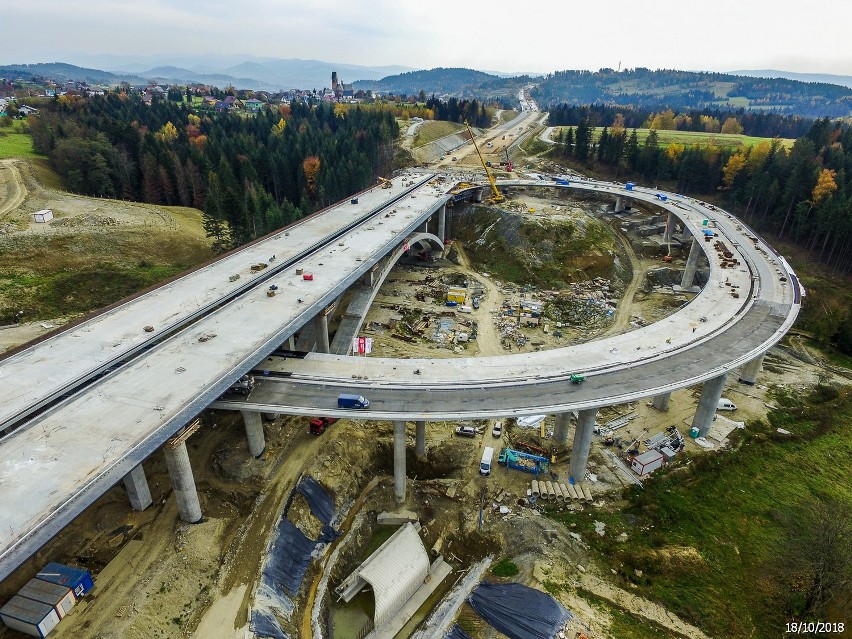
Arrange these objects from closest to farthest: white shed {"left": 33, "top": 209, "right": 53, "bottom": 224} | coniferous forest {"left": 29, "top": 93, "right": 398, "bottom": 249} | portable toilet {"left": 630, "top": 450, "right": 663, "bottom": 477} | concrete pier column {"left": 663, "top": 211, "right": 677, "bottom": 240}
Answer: portable toilet {"left": 630, "top": 450, "right": 663, "bottom": 477}, white shed {"left": 33, "top": 209, "right": 53, "bottom": 224}, coniferous forest {"left": 29, "top": 93, "right": 398, "bottom": 249}, concrete pier column {"left": 663, "top": 211, "right": 677, "bottom": 240}

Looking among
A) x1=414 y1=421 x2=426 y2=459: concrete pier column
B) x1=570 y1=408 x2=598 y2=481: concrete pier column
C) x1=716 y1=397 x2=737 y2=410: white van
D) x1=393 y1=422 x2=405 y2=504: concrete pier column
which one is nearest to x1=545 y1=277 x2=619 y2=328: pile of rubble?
x1=716 y1=397 x2=737 y2=410: white van

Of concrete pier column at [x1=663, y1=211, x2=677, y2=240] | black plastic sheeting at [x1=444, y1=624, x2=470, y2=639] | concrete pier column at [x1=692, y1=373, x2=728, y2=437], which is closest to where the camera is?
black plastic sheeting at [x1=444, y1=624, x2=470, y2=639]

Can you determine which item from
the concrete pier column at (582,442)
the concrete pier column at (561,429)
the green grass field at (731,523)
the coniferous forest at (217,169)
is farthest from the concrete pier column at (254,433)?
the coniferous forest at (217,169)

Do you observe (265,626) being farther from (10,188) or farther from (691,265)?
(10,188)

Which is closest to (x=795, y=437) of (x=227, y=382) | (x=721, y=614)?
(x=721, y=614)

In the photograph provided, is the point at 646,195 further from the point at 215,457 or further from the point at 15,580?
the point at 15,580

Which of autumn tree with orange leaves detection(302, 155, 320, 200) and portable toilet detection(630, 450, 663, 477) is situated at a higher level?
autumn tree with orange leaves detection(302, 155, 320, 200)

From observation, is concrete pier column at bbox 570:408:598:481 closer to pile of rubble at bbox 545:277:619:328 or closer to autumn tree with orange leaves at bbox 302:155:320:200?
pile of rubble at bbox 545:277:619:328
